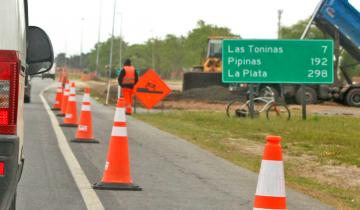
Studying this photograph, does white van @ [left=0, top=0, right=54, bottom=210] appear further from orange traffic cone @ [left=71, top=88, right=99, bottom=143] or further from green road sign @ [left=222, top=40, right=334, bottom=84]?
green road sign @ [left=222, top=40, right=334, bottom=84]

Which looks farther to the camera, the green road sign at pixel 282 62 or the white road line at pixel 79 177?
the green road sign at pixel 282 62

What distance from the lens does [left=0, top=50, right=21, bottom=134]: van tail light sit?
461 cm

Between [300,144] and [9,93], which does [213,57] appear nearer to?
[300,144]

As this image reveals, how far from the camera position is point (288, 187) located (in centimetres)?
1034

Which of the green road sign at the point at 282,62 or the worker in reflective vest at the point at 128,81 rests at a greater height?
the green road sign at the point at 282,62

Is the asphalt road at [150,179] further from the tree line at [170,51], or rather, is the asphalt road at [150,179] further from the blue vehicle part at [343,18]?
the tree line at [170,51]

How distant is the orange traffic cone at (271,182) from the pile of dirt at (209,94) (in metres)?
31.8

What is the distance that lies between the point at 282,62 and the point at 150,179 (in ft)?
47.9

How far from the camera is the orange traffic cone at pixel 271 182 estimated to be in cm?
515

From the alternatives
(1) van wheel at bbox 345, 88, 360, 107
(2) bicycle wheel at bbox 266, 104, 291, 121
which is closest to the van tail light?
(2) bicycle wheel at bbox 266, 104, 291, 121

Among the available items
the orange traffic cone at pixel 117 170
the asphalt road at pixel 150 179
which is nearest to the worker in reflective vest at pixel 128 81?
the asphalt road at pixel 150 179

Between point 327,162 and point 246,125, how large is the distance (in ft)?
26.8

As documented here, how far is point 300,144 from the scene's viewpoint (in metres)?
17.0

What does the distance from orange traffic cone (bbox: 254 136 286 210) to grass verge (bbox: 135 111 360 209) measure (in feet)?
12.7
